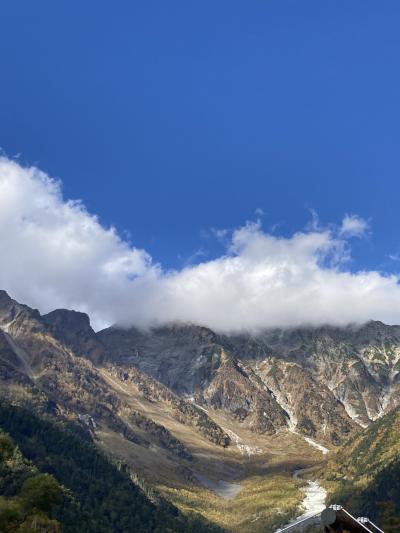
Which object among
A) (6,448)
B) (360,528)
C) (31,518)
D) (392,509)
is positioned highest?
(6,448)

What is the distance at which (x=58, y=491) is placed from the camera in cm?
10712

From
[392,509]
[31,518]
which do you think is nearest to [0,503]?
[31,518]

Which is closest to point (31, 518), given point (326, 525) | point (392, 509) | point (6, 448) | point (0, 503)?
point (0, 503)

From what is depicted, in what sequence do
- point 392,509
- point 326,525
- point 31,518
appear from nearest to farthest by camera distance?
1. point 326,525
2. point 31,518
3. point 392,509

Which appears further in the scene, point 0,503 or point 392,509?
point 392,509

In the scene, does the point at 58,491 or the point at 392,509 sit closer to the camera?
the point at 58,491

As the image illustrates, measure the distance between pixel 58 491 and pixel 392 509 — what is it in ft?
264

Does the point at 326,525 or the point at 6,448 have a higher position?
the point at 6,448

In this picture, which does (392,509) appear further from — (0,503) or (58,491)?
(0,503)

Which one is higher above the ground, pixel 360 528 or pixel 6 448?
pixel 6 448

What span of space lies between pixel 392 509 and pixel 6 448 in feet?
302

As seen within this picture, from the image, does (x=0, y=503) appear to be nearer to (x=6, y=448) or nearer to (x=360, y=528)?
(x=6, y=448)

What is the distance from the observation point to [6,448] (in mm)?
103750

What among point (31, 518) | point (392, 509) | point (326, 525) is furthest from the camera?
point (392, 509)
